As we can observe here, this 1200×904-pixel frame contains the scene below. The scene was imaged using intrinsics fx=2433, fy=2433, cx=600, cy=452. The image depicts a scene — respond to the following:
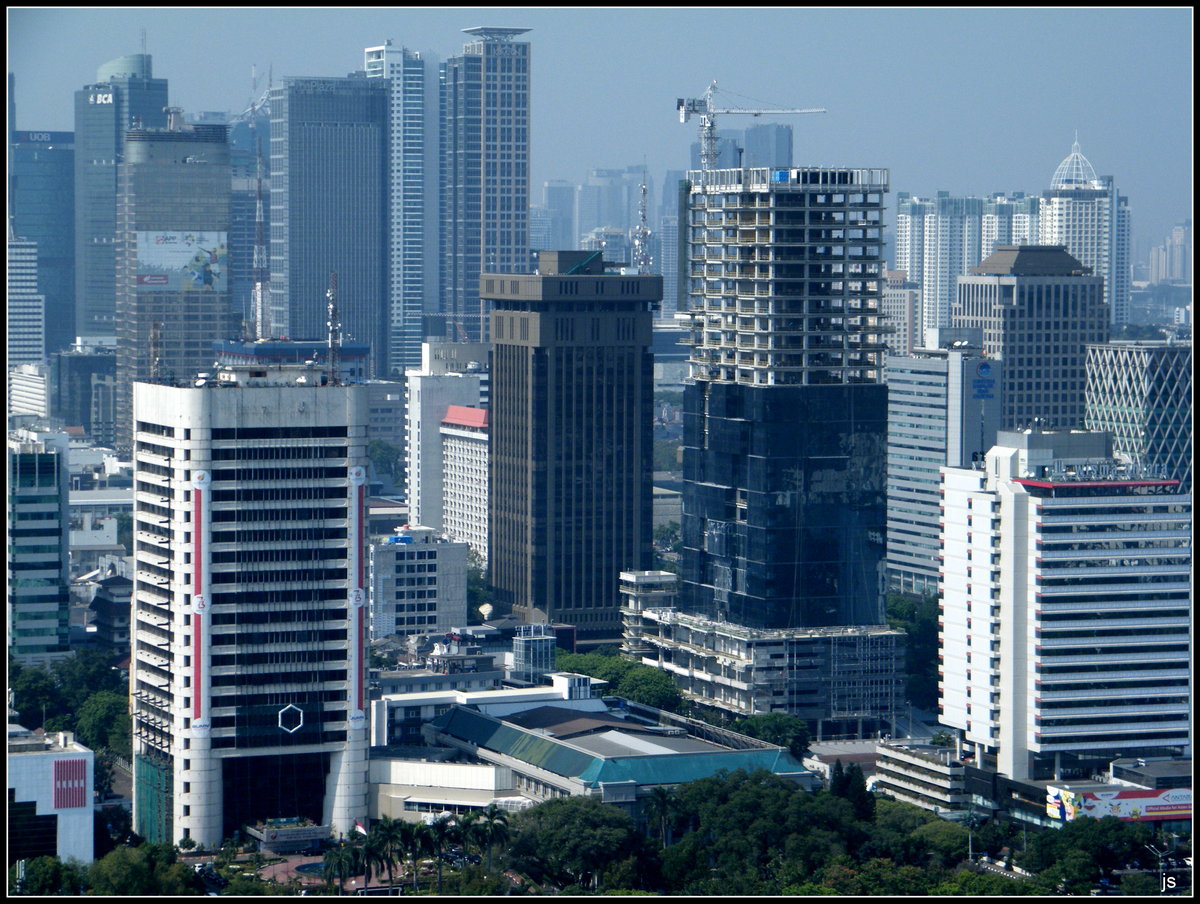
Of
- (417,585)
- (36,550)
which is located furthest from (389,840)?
(417,585)

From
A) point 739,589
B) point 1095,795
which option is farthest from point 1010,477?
point 739,589

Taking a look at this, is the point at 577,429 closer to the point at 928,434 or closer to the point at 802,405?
the point at 802,405

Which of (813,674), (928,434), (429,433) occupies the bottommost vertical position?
(813,674)

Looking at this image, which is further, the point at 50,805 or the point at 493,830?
the point at 50,805

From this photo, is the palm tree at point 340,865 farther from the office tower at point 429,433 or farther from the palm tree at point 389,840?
the office tower at point 429,433

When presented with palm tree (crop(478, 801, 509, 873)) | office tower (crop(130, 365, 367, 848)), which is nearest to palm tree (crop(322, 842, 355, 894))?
palm tree (crop(478, 801, 509, 873))

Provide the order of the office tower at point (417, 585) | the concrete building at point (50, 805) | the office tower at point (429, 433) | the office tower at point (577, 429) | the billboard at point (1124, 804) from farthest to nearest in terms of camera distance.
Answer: the office tower at point (429, 433)
the office tower at point (577, 429)
the office tower at point (417, 585)
the billboard at point (1124, 804)
the concrete building at point (50, 805)

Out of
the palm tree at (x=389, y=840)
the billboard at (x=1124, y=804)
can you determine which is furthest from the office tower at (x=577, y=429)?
the palm tree at (x=389, y=840)
